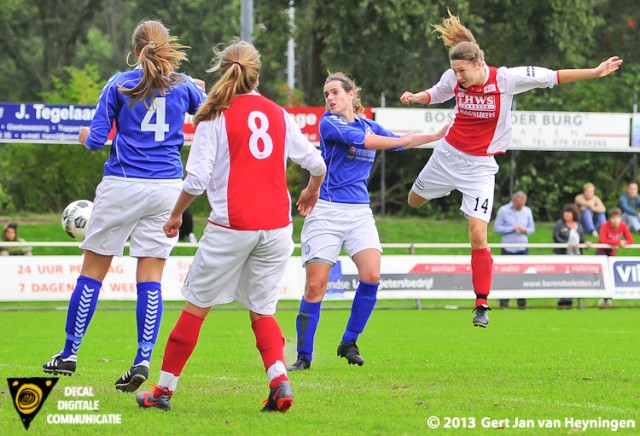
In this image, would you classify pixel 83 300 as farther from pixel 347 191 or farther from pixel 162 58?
pixel 347 191

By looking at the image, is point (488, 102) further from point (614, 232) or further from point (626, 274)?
point (614, 232)

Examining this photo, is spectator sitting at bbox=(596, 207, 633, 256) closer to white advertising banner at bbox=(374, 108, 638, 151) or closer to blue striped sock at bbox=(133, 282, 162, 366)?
white advertising banner at bbox=(374, 108, 638, 151)

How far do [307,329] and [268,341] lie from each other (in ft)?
7.98

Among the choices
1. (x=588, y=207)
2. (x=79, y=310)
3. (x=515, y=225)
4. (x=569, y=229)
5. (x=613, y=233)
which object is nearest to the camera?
(x=79, y=310)

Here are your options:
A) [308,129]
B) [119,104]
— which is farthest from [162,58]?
[308,129]

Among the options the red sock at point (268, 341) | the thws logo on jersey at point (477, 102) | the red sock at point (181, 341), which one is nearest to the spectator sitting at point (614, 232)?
the thws logo on jersey at point (477, 102)

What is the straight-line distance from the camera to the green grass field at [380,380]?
6.31m

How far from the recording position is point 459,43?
8.95 metres

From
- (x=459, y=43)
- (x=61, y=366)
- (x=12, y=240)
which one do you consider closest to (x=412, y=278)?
(x=12, y=240)

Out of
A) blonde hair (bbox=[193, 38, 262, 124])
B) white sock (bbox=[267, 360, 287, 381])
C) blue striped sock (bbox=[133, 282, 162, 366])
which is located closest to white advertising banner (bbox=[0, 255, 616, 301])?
blue striped sock (bbox=[133, 282, 162, 366])

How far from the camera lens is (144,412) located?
6578 millimetres

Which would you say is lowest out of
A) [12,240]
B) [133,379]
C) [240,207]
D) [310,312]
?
[12,240]

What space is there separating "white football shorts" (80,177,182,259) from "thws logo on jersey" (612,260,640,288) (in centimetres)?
1239

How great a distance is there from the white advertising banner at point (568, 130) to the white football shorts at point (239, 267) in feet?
63.3
